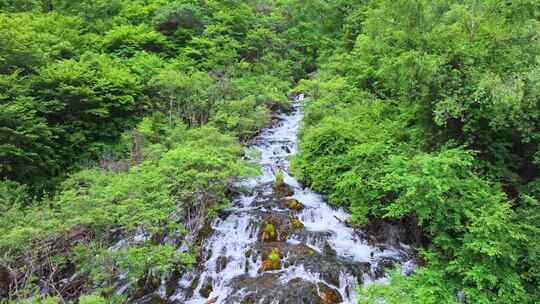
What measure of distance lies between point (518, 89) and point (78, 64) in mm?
13356

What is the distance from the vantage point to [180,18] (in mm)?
19391

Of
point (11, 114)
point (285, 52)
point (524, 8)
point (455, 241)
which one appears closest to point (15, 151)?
point (11, 114)

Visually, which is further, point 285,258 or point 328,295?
point 285,258

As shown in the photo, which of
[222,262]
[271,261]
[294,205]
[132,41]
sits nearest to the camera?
[271,261]

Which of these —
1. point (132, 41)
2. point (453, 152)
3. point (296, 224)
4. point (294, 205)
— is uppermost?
point (132, 41)

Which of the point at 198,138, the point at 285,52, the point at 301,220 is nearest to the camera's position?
the point at 301,220

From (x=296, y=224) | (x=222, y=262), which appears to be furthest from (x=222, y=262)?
(x=296, y=224)

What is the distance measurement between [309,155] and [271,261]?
4.44 meters

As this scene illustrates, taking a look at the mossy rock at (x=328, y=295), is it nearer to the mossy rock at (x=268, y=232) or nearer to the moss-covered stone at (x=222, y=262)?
the mossy rock at (x=268, y=232)

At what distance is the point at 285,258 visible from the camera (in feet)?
27.5

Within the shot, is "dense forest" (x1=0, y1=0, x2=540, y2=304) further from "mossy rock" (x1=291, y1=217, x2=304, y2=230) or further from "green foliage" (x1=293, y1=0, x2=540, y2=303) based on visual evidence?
"mossy rock" (x1=291, y1=217, x2=304, y2=230)

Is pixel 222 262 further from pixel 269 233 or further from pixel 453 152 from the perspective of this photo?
pixel 453 152

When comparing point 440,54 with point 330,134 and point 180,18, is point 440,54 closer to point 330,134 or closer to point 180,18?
point 330,134

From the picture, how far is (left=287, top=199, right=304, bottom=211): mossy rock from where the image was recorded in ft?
34.3
